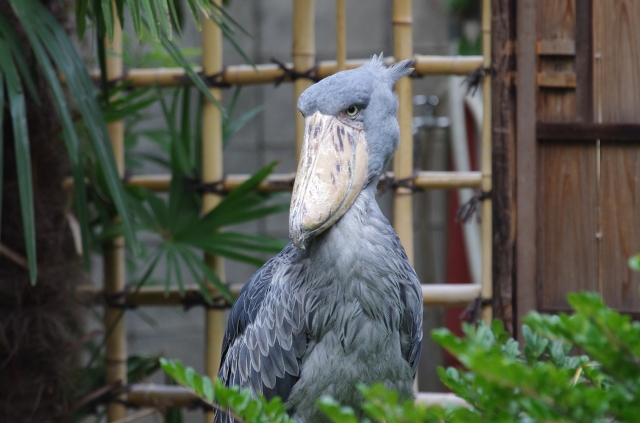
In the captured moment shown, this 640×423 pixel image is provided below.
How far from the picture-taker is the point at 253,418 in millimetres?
585

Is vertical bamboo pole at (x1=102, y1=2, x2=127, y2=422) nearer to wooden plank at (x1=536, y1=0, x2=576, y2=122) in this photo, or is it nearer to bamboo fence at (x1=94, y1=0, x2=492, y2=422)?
bamboo fence at (x1=94, y1=0, x2=492, y2=422)

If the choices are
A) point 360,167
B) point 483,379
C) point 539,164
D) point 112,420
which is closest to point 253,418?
point 483,379

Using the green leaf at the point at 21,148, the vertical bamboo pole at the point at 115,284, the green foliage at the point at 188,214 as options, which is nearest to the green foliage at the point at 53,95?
the green leaf at the point at 21,148

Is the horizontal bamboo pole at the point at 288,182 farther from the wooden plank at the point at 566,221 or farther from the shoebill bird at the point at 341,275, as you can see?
the shoebill bird at the point at 341,275

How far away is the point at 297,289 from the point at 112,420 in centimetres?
127

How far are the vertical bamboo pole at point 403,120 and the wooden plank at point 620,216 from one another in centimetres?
51

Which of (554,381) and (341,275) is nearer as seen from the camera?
(554,381)

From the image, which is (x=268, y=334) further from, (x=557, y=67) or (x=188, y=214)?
(x=557, y=67)

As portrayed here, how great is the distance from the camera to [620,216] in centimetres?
Result: 179

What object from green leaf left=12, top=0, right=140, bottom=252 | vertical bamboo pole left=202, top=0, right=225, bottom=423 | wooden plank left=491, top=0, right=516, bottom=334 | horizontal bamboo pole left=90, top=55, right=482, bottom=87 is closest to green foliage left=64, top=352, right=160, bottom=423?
vertical bamboo pole left=202, top=0, right=225, bottom=423

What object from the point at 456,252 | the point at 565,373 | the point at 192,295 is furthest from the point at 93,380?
the point at 456,252

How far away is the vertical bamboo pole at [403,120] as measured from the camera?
1946 millimetres

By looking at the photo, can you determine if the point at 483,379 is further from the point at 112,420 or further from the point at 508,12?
the point at 112,420

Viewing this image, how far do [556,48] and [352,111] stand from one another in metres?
0.92
